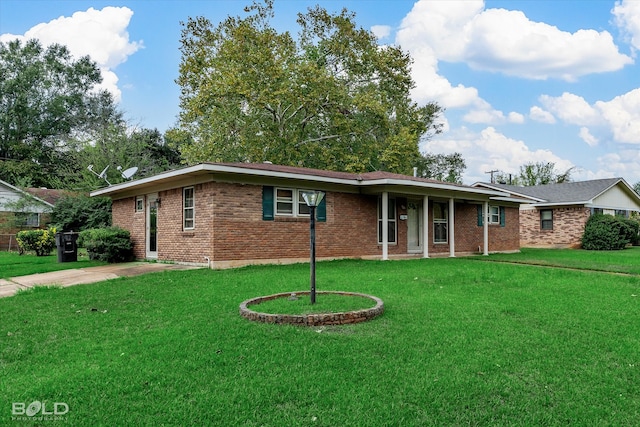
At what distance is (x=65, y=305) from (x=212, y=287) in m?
2.31

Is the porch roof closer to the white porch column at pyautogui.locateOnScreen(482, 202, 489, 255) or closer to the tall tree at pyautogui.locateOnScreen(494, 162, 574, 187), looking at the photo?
the white porch column at pyautogui.locateOnScreen(482, 202, 489, 255)

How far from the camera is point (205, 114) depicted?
23.2m

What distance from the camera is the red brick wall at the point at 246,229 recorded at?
1120 centimetres

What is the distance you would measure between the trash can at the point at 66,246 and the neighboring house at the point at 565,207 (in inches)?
779

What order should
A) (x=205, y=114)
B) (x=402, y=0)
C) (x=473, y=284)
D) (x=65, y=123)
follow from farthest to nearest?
(x=65, y=123) → (x=205, y=114) → (x=402, y=0) → (x=473, y=284)

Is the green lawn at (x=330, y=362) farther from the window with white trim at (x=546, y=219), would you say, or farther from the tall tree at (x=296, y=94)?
the window with white trim at (x=546, y=219)

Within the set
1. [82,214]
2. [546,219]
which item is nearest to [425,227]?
[546,219]

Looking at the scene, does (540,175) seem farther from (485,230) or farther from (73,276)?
(73,276)

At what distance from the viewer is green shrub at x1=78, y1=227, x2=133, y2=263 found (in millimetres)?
13359

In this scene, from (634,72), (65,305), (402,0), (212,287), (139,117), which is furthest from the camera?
(139,117)

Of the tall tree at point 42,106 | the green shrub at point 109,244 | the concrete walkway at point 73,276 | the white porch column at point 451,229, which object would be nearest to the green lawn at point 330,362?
the concrete walkway at point 73,276

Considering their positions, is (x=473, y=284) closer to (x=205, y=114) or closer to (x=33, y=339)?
(x=33, y=339)

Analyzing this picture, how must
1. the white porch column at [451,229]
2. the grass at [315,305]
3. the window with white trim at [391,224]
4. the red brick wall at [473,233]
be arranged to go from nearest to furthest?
the grass at [315,305] → the window with white trim at [391,224] → the white porch column at [451,229] → the red brick wall at [473,233]

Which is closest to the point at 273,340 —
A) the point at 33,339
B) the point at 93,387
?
the point at 93,387
